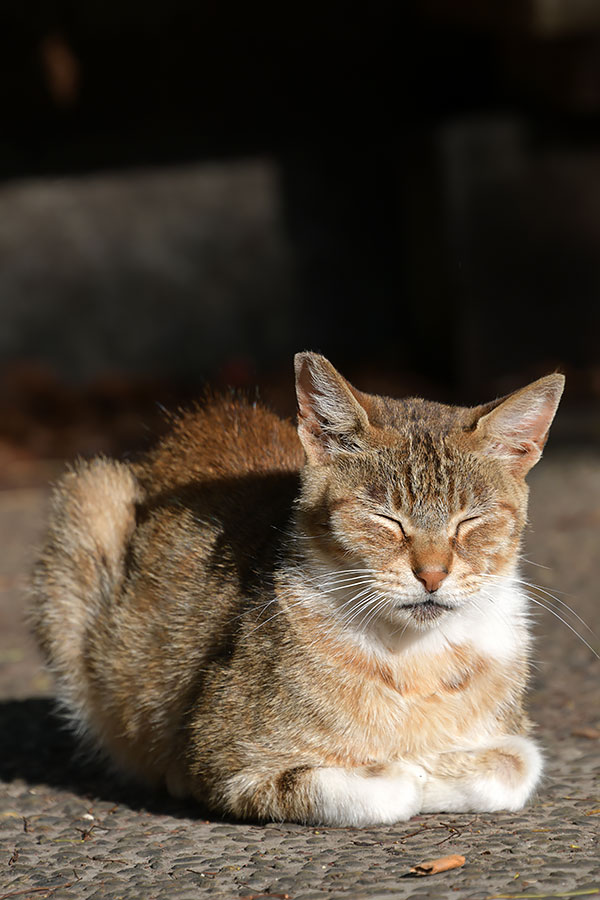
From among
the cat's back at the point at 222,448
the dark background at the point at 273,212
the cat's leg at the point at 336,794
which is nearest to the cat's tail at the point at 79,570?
the cat's back at the point at 222,448

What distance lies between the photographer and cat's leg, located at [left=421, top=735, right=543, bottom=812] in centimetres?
338

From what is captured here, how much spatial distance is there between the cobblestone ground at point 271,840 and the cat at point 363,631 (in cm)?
11

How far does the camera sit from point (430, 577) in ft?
10.4

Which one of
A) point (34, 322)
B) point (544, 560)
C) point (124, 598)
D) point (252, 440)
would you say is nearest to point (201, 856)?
point (124, 598)

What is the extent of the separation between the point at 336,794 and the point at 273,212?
27.1 ft

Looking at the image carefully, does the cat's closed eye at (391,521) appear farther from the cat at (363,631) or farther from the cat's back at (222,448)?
the cat's back at (222,448)

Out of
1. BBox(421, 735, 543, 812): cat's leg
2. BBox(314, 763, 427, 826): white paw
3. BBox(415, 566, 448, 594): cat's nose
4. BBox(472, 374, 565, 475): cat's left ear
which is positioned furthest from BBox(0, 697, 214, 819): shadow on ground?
BBox(472, 374, 565, 475): cat's left ear

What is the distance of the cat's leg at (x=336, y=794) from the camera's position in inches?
128

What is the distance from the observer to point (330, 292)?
11.2 meters

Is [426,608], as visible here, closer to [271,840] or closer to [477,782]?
[477,782]

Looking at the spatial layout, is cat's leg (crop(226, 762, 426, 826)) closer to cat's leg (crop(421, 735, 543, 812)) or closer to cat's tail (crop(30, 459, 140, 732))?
cat's leg (crop(421, 735, 543, 812))

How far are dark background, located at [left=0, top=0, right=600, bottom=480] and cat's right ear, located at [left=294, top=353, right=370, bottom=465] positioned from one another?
19.6 ft

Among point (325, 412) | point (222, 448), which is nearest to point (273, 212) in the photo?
point (222, 448)

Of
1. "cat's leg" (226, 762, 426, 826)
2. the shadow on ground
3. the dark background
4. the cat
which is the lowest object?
the shadow on ground
